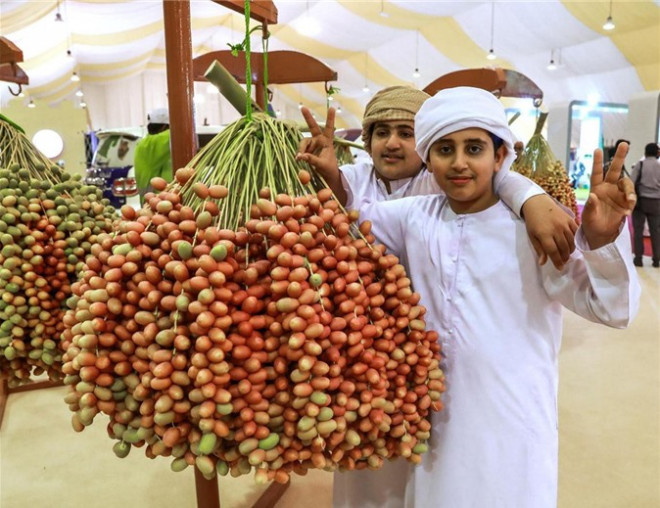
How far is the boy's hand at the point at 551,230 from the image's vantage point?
3.49ft

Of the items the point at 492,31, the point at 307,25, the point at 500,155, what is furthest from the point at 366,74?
the point at 500,155

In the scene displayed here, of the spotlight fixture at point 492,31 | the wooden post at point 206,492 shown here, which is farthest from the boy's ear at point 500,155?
the spotlight fixture at point 492,31

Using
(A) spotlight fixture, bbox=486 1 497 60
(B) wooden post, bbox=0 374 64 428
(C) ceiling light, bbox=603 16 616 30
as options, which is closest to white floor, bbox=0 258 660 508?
(B) wooden post, bbox=0 374 64 428

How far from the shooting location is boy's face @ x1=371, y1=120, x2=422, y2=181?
5.45 feet

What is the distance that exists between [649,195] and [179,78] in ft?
21.5

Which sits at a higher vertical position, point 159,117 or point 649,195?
point 159,117

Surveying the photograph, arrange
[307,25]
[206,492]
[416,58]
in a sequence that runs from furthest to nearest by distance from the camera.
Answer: [416,58]
[307,25]
[206,492]

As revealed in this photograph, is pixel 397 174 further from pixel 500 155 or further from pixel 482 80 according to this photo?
pixel 482 80

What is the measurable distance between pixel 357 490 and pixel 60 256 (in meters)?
1.03

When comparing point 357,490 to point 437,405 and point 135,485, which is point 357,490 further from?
point 135,485

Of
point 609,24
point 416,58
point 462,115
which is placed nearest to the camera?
point 462,115

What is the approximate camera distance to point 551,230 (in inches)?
41.9

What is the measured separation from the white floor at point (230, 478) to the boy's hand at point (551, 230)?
141 cm

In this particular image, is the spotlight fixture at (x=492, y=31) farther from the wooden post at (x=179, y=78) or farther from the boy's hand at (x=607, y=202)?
the boy's hand at (x=607, y=202)
